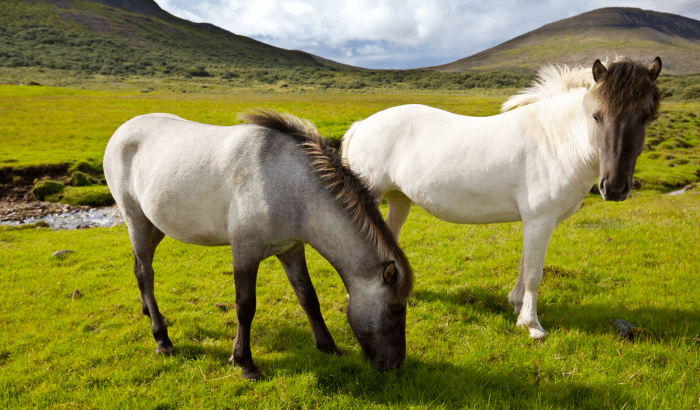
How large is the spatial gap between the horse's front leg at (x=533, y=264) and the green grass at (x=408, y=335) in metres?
0.16

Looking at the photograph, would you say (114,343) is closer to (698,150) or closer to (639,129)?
(639,129)

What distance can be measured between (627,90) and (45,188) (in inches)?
728

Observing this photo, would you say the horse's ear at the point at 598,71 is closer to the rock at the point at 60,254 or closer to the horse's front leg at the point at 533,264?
the horse's front leg at the point at 533,264

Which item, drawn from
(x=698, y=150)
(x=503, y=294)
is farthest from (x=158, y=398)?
(x=698, y=150)

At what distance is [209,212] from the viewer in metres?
4.02

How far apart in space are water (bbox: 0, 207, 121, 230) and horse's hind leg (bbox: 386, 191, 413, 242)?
991 cm

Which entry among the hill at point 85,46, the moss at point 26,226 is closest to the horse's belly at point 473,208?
the moss at point 26,226

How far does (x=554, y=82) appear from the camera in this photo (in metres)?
4.75

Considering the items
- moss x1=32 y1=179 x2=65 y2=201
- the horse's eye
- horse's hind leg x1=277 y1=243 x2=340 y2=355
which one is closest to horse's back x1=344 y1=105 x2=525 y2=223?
horse's hind leg x1=277 y1=243 x2=340 y2=355

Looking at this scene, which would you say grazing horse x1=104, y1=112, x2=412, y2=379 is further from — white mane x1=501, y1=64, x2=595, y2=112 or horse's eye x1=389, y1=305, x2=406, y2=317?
white mane x1=501, y1=64, x2=595, y2=112

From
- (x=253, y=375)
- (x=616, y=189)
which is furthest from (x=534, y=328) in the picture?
(x=253, y=375)

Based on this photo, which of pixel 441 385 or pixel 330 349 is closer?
pixel 441 385

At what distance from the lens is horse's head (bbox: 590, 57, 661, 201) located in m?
3.63

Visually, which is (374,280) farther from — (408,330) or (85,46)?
(85,46)
